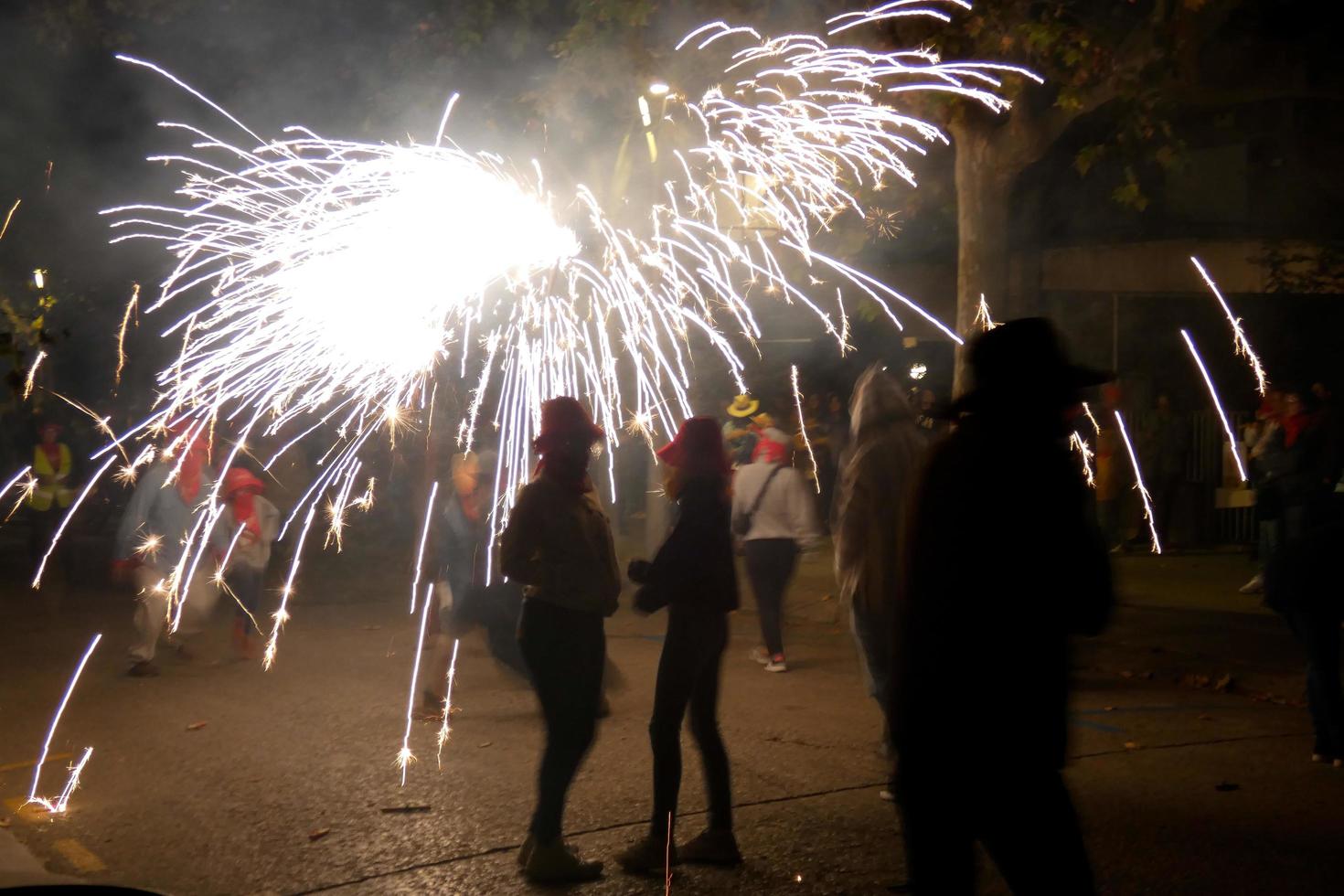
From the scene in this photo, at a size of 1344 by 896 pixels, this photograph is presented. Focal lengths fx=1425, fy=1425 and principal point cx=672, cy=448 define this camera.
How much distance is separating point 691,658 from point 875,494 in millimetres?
1417

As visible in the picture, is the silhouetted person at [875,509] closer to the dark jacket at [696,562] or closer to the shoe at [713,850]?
the dark jacket at [696,562]

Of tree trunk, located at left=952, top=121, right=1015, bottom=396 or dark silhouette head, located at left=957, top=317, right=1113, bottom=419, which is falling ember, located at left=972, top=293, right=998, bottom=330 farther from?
dark silhouette head, located at left=957, top=317, right=1113, bottom=419

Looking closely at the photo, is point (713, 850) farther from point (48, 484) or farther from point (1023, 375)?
point (48, 484)

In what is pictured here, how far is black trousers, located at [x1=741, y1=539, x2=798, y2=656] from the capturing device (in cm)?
991

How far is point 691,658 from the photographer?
573cm

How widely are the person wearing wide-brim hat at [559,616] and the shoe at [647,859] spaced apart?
0.38ft

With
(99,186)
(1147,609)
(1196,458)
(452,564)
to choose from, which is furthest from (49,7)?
(1196,458)

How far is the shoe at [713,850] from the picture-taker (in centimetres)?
571

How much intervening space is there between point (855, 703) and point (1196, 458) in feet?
37.3

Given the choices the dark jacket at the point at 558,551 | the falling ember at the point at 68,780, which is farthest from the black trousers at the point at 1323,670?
the falling ember at the point at 68,780

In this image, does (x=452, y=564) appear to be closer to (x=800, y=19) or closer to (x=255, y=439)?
(x=255, y=439)

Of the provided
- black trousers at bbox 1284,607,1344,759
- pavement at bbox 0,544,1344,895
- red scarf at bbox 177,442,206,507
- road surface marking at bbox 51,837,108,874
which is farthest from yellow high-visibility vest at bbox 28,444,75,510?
black trousers at bbox 1284,607,1344,759

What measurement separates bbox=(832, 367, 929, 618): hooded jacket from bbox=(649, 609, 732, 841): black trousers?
43.4 inches

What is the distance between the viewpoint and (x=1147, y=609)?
12383 mm
